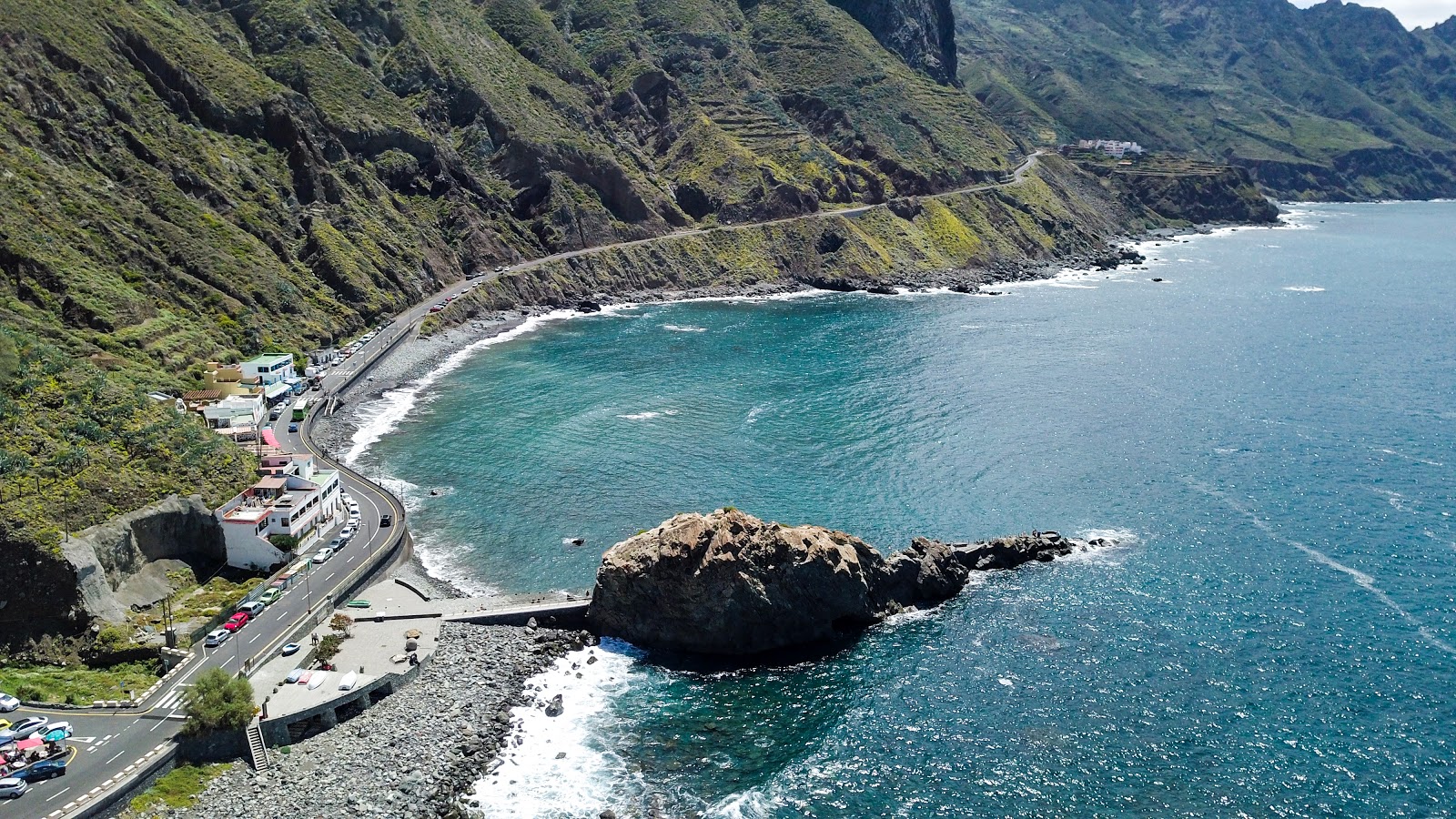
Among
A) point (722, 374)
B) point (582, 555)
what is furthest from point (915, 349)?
point (582, 555)

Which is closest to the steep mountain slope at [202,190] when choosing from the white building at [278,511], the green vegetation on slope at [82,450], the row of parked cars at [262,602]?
the green vegetation on slope at [82,450]

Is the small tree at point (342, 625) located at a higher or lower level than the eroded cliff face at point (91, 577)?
lower

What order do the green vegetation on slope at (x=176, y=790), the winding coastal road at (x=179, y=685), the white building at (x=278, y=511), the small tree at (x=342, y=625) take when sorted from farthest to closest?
the white building at (x=278, y=511) → the small tree at (x=342, y=625) → the green vegetation on slope at (x=176, y=790) → the winding coastal road at (x=179, y=685)

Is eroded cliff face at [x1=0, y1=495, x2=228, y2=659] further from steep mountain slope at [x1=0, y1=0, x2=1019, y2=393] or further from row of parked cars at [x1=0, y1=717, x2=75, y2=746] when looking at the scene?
steep mountain slope at [x1=0, y1=0, x2=1019, y2=393]

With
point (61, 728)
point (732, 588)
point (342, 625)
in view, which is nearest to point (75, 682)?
point (61, 728)

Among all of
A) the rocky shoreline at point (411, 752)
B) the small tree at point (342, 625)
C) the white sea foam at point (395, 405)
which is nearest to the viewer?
the rocky shoreline at point (411, 752)

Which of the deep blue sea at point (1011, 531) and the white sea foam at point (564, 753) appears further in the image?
the deep blue sea at point (1011, 531)

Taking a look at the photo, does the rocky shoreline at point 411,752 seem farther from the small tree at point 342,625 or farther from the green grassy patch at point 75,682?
the green grassy patch at point 75,682
